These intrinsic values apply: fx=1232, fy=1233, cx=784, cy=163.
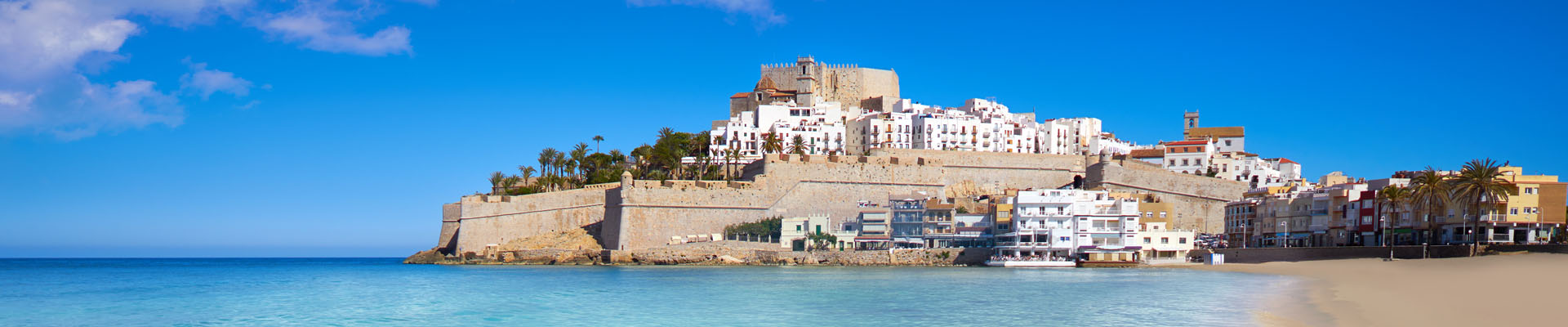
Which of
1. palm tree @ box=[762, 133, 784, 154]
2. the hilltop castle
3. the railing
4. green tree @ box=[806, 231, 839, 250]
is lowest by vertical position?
green tree @ box=[806, 231, 839, 250]

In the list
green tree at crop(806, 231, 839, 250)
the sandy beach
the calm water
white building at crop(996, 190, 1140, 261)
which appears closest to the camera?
the sandy beach

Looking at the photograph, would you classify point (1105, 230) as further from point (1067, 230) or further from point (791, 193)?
point (791, 193)

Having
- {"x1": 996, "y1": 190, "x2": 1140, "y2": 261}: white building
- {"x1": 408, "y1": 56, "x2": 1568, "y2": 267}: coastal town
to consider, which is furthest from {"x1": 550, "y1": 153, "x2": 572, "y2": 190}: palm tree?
{"x1": 996, "y1": 190, "x2": 1140, "y2": 261}: white building

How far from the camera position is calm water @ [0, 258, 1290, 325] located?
21609 millimetres

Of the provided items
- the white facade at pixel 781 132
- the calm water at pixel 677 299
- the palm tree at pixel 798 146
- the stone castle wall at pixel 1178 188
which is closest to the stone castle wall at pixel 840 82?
the white facade at pixel 781 132

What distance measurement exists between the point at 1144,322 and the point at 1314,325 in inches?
99.1

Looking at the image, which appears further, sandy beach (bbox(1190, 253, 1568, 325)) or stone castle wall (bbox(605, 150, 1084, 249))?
stone castle wall (bbox(605, 150, 1084, 249))

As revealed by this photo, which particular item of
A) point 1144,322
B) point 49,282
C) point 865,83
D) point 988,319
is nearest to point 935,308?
point 988,319

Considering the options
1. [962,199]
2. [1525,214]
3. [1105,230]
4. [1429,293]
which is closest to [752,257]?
[962,199]

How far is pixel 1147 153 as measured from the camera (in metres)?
65.6

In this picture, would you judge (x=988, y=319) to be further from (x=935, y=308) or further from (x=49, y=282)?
(x=49, y=282)

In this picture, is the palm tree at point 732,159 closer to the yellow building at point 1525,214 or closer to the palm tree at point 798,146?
the palm tree at point 798,146

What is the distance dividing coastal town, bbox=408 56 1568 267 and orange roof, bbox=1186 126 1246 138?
3645 millimetres

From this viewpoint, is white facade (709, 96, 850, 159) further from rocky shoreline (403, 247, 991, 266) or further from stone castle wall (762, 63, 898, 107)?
rocky shoreline (403, 247, 991, 266)
